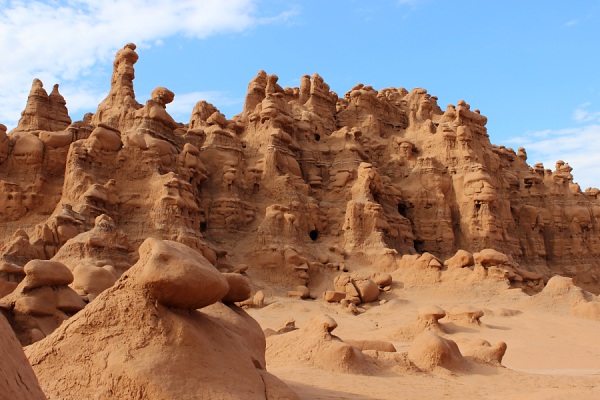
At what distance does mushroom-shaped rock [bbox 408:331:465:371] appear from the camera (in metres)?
9.46

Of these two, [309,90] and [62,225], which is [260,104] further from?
[62,225]

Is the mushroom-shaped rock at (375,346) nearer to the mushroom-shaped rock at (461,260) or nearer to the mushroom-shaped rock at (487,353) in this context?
the mushroom-shaped rock at (487,353)

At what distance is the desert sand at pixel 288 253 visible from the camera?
209 inches

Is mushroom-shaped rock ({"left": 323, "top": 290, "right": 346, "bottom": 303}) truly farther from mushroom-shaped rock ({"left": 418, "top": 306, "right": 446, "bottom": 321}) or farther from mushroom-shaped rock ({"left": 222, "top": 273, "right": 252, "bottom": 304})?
mushroom-shaped rock ({"left": 222, "top": 273, "right": 252, "bottom": 304})

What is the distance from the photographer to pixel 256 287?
21172 millimetres

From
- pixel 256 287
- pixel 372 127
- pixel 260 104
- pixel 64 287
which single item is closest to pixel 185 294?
pixel 64 287

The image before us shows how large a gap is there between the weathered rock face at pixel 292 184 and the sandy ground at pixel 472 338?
2356mm

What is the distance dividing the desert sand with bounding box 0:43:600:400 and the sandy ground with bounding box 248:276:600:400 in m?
0.06

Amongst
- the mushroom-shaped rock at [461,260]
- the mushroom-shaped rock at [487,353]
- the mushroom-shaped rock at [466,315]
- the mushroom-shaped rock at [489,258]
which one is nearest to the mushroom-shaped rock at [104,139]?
the mushroom-shaped rock at [461,260]

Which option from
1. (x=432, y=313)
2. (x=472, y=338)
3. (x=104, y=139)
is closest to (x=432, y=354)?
(x=432, y=313)

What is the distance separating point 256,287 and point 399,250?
7.66m

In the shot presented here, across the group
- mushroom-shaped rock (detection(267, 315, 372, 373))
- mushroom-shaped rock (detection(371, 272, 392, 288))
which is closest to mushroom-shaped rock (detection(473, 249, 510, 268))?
mushroom-shaped rock (detection(371, 272, 392, 288))

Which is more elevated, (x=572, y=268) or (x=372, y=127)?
(x=372, y=127)

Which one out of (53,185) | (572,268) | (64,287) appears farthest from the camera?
(572,268)
